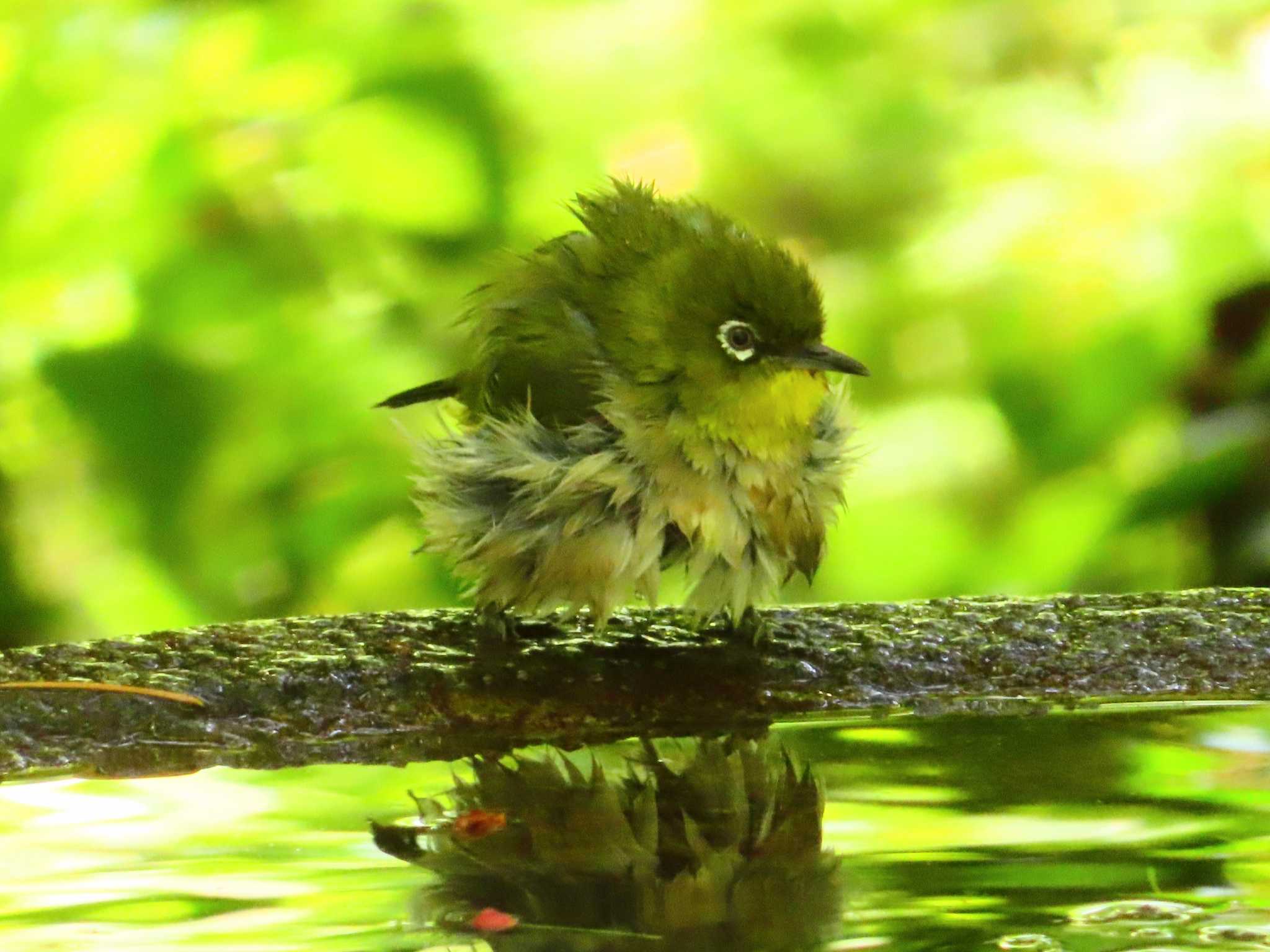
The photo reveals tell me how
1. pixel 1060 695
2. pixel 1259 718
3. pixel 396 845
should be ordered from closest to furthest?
pixel 396 845, pixel 1259 718, pixel 1060 695

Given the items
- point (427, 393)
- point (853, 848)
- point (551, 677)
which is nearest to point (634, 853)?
point (853, 848)

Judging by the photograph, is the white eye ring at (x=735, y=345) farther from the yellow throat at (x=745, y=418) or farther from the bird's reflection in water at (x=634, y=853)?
the bird's reflection in water at (x=634, y=853)

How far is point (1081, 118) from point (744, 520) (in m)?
2.02

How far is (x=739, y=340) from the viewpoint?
8.92ft

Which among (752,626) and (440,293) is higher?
(440,293)

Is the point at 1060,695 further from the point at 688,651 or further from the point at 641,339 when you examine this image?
the point at 641,339

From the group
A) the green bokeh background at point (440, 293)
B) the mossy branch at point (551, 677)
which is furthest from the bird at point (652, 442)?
the green bokeh background at point (440, 293)

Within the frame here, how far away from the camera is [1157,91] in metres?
4.33

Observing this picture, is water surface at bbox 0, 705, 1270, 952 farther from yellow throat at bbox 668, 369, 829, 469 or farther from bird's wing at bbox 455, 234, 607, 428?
bird's wing at bbox 455, 234, 607, 428

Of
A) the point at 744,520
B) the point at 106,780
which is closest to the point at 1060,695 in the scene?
the point at 744,520

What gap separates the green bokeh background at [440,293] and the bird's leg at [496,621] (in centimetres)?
105

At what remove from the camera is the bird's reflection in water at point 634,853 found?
1533mm

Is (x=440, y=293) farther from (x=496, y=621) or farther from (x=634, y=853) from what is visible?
(x=634, y=853)

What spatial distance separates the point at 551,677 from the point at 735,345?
0.58 m
